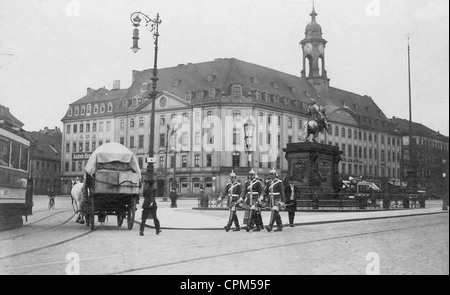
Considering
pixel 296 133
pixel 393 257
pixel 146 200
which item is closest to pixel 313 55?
pixel 296 133

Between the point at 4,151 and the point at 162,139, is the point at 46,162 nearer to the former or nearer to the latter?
the point at 162,139

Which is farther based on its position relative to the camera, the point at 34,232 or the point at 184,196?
the point at 184,196

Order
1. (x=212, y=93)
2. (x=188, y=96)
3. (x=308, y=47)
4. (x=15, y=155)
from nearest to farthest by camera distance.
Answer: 1. (x=15, y=155)
2. (x=308, y=47)
3. (x=212, y=93)
4. (x=188, y=96)

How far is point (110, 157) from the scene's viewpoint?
16.6 meters

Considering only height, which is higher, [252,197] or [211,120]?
[211,120]

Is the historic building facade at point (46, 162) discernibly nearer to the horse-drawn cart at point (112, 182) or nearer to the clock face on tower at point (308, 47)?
the clock face on tower at point (308, 47)

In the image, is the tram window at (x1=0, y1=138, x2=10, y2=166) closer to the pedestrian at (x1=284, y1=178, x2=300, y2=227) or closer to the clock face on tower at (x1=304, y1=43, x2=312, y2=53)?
the pedestrian at (x1=284, y1=178, x2=300, y2=227)

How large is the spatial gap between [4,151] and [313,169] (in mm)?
18490

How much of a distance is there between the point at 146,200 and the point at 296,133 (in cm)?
6142

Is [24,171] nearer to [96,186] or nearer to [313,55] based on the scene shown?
[96,186]

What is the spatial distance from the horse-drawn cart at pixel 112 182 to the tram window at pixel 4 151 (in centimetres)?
260

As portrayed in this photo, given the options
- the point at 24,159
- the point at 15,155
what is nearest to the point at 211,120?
the point at 24,159

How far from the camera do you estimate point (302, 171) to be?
96.4 feet

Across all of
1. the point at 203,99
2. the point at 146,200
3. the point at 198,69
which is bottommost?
the point at 146,200
